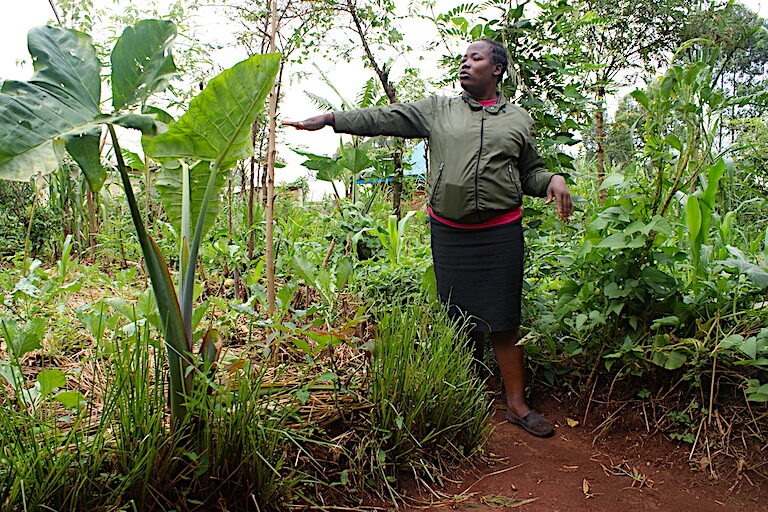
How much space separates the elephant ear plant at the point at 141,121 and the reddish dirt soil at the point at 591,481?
879 mm

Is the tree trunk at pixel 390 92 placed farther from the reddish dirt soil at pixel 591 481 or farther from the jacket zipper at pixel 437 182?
the reddish dirt soil at pixel 591 481

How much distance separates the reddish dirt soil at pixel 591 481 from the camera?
174cm

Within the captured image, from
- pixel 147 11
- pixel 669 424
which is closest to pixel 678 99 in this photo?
pixel 669 424

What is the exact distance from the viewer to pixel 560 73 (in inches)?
107

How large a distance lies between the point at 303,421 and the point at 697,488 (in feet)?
4.41

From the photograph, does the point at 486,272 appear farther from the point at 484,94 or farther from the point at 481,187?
the point at 484,94

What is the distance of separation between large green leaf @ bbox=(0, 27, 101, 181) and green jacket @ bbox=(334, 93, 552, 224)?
3.79ft

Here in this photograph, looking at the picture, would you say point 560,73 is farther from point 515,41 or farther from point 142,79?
point 142,79

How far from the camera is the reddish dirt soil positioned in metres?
1.74

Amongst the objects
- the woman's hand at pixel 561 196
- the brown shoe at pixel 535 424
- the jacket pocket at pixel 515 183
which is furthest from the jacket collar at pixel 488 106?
the brown shoe at pixel 535 424

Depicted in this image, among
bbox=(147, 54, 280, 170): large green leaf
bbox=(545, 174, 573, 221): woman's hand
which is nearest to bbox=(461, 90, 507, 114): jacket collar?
bbox=(545, 174, 573, 221): woman's hand

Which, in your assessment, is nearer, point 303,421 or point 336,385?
point 303,421

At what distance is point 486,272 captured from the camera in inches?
93.9

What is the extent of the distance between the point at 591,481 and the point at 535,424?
379mm
